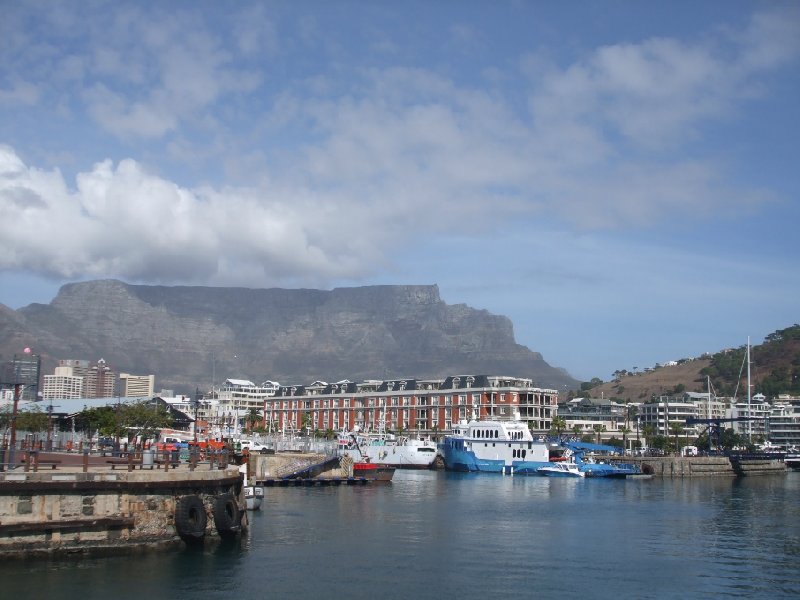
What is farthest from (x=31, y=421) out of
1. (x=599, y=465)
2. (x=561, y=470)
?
(x=599, y=465)

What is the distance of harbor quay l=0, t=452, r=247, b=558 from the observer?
3050 cm

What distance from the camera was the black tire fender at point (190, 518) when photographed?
34.2 m

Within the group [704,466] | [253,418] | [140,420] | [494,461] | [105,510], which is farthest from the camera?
[253,418]

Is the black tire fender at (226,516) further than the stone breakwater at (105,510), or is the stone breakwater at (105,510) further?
the black tire fender at (226,516)

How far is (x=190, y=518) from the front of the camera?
113 ft

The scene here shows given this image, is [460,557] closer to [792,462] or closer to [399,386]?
[792,462]

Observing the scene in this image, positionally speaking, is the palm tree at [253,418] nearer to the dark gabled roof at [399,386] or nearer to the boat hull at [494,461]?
the dark gabled roof at [399,386]

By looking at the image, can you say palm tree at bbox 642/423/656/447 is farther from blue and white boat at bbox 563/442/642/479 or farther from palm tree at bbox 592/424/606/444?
blue and white boat at bbox 563/442/642/479

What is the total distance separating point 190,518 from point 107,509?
3.52m

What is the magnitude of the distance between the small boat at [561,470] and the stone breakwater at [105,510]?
250ft

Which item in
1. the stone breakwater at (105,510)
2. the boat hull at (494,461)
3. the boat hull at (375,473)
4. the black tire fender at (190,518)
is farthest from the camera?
the boat hull at (494,461)

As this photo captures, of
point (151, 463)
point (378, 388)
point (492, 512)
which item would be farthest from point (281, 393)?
point (151, 463)

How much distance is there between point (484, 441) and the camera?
373 feet

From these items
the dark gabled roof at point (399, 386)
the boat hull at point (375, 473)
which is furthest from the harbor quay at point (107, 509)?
the dark gabled roof at point (399, 386)
